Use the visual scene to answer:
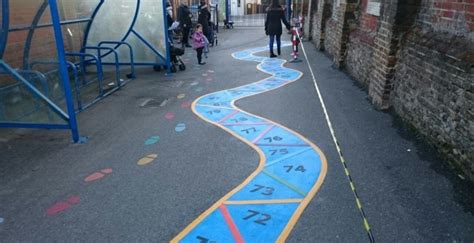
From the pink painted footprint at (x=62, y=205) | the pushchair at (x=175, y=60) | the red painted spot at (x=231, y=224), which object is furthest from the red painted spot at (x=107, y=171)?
the pushchair at (x=175, y=60)

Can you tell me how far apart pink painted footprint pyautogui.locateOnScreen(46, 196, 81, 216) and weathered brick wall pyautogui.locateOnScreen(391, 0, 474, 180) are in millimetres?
3973

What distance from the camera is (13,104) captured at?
5.72 metres

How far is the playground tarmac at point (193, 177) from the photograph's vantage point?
3111 millimetres

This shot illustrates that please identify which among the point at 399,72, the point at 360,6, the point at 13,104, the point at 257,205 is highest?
the point at 360,6

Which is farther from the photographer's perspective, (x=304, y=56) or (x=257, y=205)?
(x=304, y=56)

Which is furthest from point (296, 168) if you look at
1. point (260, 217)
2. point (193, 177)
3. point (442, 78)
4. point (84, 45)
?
point (84, 45)

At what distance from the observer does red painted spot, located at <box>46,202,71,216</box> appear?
11.1ft

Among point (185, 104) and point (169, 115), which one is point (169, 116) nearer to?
point (169, 115)

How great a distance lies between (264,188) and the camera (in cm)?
374

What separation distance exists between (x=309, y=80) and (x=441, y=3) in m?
Result: 3.89

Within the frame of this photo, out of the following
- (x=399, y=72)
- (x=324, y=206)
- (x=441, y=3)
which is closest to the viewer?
(x=324, y=206)

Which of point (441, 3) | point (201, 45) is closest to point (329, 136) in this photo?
point (441, 3)

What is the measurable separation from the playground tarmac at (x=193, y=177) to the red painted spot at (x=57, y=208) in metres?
0.02

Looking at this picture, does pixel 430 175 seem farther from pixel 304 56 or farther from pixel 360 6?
pixel 304 56
